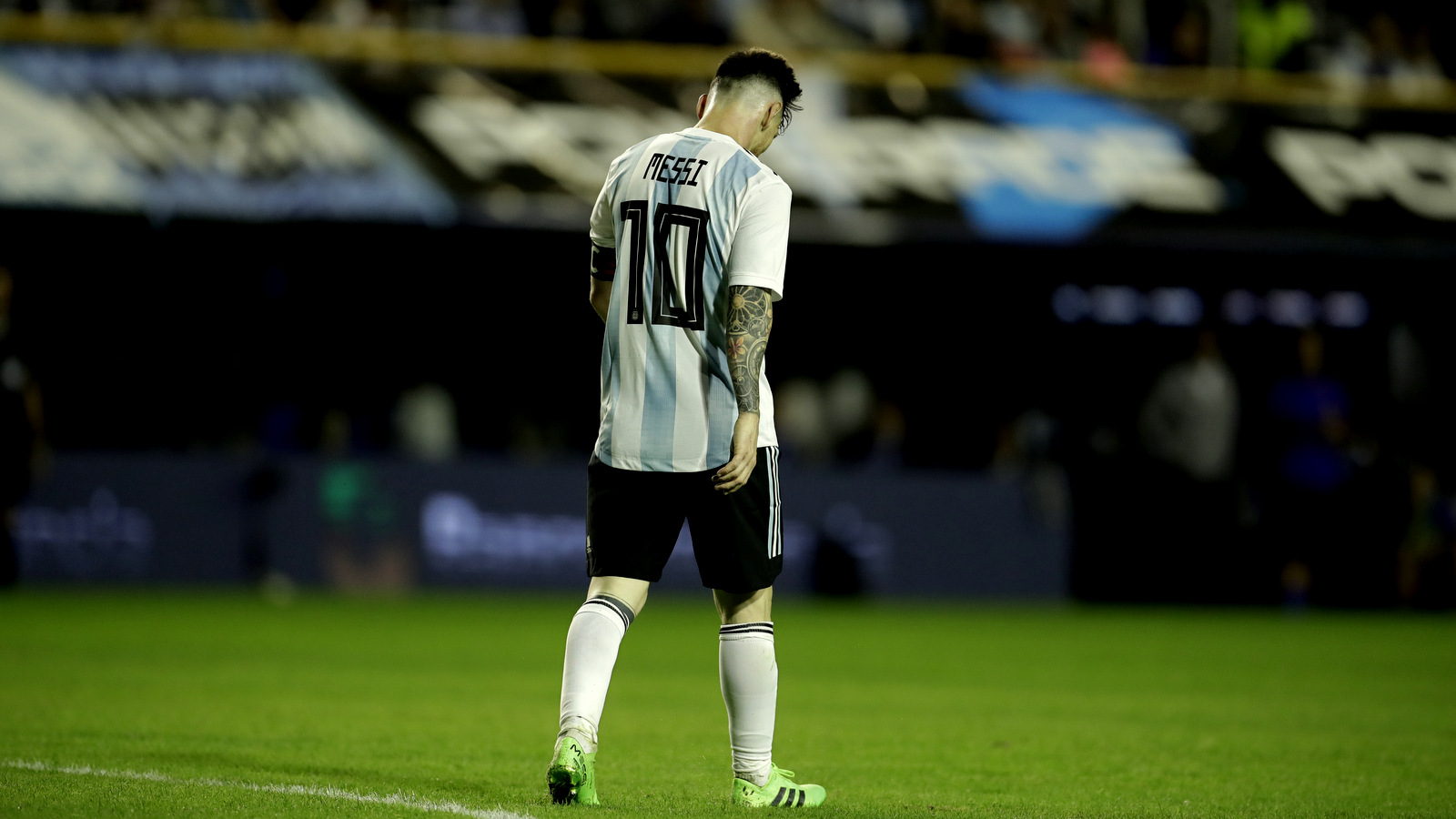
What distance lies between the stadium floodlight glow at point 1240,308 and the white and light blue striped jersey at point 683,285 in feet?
52.1

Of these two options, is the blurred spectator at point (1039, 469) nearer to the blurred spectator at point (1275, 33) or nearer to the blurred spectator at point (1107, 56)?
the blurred spectator at point (1107, 56)

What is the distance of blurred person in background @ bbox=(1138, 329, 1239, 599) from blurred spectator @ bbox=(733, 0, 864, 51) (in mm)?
4708

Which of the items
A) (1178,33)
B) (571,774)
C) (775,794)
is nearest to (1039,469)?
(1178,33)

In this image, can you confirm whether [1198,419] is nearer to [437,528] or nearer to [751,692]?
[437,528]

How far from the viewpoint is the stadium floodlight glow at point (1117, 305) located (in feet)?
66.5

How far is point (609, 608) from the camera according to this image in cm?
524

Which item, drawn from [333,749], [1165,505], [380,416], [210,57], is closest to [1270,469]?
[1165,505]

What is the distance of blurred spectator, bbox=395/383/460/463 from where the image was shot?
18.3m

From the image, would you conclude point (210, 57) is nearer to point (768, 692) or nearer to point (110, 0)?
point (110, 0)

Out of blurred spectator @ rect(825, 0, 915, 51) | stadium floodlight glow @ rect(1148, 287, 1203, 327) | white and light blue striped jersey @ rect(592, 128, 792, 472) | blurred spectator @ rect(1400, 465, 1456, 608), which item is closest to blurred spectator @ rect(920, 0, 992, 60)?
blurred spectator @ rect(825, 0, 915, 51)

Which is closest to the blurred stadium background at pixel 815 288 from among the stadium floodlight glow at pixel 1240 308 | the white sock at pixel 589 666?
the stadium floodlight glow at pixel 1240 308

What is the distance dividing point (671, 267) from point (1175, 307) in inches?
629

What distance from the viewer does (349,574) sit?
1655 centimetres

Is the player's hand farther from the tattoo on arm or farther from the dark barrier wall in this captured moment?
the dark barrier wall
